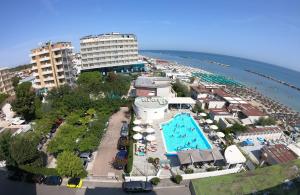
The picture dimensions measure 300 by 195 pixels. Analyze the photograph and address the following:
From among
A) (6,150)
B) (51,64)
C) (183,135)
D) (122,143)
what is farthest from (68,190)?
(51,64)

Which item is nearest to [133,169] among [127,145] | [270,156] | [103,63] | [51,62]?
[127,145]

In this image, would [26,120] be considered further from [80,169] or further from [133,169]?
[133,169]

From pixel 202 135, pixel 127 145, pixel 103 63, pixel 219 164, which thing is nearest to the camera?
pixel 219 164

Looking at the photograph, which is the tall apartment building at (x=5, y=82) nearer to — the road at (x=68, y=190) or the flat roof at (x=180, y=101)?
the road at (x=68, y=190)

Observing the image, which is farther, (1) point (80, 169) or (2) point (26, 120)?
(2) point (26, 120)

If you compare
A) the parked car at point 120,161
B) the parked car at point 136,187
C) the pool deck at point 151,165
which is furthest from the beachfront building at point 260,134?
the parked car at point 120,161

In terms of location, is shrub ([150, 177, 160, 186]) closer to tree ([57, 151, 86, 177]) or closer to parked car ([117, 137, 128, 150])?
parked car ([117, 137, 128, 150])

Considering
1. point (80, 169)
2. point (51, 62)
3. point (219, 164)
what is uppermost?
point (51, 62)

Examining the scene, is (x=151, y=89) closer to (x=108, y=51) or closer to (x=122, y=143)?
(x=122, y=143)
